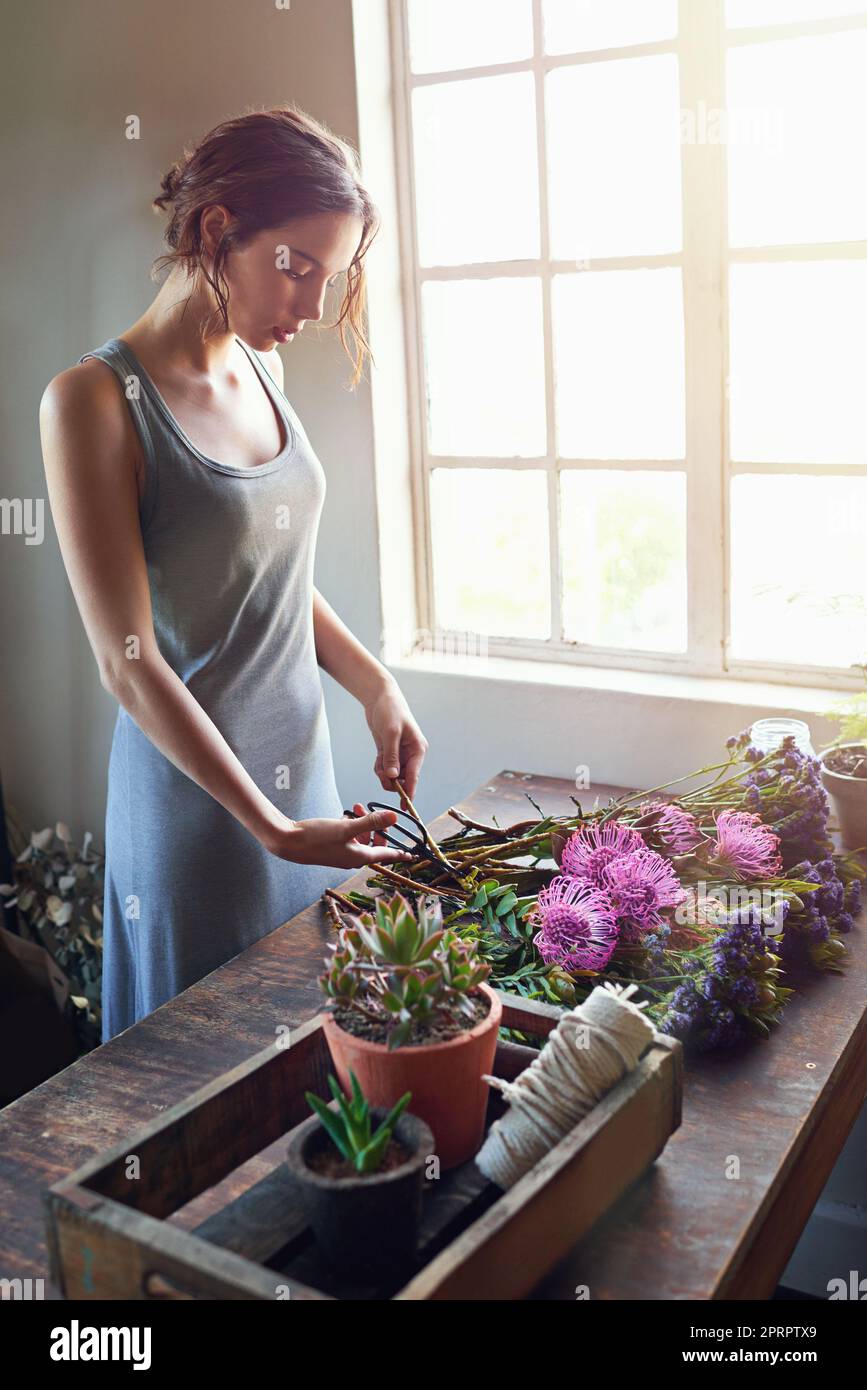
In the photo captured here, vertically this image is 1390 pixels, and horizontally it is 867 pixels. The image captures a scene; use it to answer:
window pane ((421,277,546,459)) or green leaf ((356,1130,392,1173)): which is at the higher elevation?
window pane ((421,277,546,459))

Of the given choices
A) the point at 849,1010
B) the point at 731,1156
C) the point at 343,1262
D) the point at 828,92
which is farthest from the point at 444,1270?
the point at 828,92

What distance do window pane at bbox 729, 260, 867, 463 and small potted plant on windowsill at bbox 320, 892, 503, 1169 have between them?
146cm

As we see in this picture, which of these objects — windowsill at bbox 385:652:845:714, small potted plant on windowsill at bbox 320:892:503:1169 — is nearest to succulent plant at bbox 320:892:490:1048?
small potted plant on windowsill at bbox 320:892:503:1169

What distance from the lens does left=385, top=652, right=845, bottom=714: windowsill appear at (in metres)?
2.36

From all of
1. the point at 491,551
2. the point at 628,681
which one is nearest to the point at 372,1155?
the point at 628,681

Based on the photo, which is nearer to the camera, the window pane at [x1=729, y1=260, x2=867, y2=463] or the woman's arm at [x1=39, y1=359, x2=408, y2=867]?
the woman's arm at [x1=39, y1=359, x2=408, y2=867]

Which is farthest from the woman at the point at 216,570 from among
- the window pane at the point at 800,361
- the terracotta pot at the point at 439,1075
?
the window pane at the point at 800,361

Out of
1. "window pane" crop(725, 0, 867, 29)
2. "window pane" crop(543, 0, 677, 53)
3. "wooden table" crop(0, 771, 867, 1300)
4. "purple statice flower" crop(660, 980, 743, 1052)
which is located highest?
"window pane" crop(543, 0, 677, 53)

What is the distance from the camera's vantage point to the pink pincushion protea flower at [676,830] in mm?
1755

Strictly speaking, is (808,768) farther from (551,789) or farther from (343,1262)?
(343,1262)

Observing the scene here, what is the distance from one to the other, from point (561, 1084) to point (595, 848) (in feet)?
1.94

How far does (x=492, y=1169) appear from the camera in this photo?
113 cm

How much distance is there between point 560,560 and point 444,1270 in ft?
6.01

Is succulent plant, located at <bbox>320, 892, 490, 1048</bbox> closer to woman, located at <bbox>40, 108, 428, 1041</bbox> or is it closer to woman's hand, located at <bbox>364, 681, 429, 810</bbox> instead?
woman, located at <bbox>40, 108, 428, 1041</bbox>
